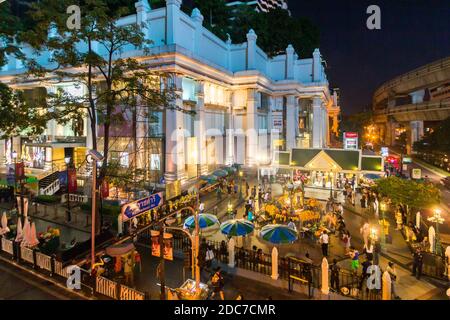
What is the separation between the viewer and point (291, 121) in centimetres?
4728

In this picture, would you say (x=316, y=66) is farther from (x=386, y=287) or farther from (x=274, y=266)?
(x=386, y=287)

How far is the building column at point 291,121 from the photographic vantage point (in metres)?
46.8

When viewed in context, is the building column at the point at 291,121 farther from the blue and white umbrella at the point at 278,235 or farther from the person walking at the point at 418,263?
the person walking at the point at 418,263

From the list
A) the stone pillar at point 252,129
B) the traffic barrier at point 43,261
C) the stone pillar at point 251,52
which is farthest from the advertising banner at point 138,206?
the stone pillar at point 251,52

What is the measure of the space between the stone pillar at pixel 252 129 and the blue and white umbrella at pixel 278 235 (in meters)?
26.2

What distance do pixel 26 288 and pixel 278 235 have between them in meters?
10.9

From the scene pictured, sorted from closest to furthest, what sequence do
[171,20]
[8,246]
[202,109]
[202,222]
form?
[8,246] → [202,222] → [171,20] → [202,109]

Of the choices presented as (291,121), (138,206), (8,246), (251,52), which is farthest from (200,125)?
(291,121)

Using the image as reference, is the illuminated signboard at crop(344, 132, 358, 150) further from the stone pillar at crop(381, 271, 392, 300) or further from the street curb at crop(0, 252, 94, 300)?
the street curb at crop(0, 252, 94, 300)

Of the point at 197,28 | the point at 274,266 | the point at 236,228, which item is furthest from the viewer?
the point at 197,28

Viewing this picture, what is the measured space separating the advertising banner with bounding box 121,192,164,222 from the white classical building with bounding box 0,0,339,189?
1176 cm
